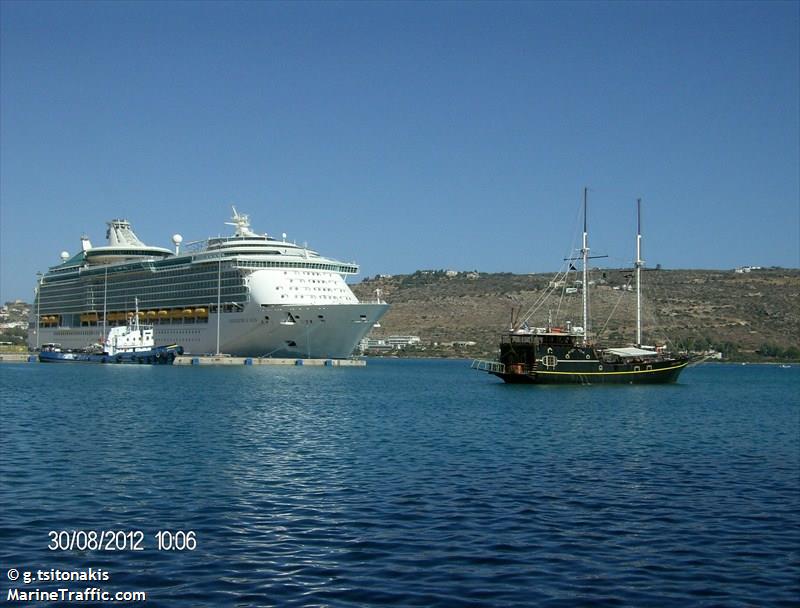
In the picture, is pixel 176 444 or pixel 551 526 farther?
pixel 176 444

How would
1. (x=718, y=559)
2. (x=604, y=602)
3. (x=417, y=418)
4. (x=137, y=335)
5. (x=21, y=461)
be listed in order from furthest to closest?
(x=137, y=335) < (x=417, y=418) < (x=21, y=461) < (x=718, y=559) < (x=604, y=602)

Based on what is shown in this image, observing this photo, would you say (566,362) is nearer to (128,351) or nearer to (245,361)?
(245,361)

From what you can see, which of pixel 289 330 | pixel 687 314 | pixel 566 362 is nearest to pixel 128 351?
pixel 289 330

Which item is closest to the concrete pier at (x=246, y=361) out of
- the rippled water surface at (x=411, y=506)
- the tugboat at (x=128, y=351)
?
the tugboat at (x=128, y=351)

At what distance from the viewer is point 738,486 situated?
1775cm

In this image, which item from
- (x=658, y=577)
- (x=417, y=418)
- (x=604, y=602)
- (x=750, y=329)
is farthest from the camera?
(x=750, y=329)

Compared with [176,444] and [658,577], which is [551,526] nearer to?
[658,577]

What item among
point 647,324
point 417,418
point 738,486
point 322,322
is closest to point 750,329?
point 647,324

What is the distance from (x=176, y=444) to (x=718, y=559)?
14825 mm

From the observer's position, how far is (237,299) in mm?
86125

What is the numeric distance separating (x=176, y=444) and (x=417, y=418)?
11426 millimetres

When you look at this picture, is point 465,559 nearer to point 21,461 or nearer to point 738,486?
point 738,486

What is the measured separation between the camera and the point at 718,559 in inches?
474

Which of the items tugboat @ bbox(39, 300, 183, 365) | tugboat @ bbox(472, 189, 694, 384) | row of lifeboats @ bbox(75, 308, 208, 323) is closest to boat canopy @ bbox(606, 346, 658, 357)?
tugboat @ bbox(472, 189, 694, 384)
